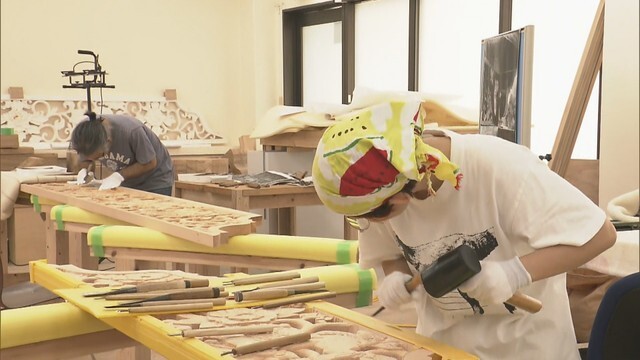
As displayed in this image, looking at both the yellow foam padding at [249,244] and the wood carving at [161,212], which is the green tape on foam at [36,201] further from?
the yellow foam padding at [249,244]

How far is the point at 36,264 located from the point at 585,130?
2.95 metres

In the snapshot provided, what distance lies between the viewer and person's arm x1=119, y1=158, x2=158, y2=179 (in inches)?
157

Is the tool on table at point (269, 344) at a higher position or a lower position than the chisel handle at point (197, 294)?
lower

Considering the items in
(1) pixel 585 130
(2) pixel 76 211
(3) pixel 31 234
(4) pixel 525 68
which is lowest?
(3) pixel 31 234

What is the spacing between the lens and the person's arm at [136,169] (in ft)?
13.1

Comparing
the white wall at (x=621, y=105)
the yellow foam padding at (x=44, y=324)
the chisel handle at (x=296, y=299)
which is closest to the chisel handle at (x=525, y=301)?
the white wall at (x=621, y=105)

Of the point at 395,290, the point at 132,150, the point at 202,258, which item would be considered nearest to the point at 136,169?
the point at 132,150

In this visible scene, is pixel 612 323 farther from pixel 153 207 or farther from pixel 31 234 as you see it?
pixel 31 234

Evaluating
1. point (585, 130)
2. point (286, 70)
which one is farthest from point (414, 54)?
point (585, 130)

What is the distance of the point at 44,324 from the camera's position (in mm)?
1420

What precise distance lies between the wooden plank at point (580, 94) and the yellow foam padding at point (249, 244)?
0.84 metres

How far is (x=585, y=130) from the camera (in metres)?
3.76

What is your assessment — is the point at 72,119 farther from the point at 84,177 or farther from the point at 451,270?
the point at 451,270

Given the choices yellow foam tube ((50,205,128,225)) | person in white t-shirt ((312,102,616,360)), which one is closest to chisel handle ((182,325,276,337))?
person in white t-shirt ((312,102,616,360))
